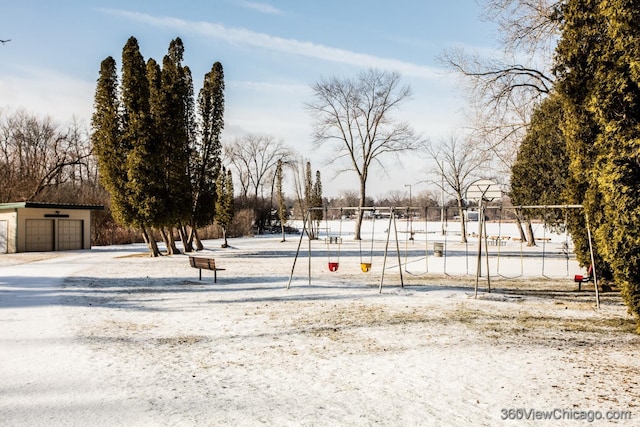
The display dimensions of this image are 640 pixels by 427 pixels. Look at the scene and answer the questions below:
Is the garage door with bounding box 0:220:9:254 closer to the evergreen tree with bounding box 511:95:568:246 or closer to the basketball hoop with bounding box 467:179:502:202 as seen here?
the basketball hoop with bounding box 467:179:502:202

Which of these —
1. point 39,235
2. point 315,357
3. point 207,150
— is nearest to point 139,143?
point 207,150

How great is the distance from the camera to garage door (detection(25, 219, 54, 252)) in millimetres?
26031

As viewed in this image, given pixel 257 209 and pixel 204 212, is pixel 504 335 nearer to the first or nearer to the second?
pixel 204 212

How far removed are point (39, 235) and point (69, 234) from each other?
1768mm

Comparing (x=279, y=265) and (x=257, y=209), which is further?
(x=257, y=209)

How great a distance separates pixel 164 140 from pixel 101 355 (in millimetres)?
18135

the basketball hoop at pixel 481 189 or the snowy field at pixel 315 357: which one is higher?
the basketball hoop at pixel 481 189

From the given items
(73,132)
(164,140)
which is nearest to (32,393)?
(164,140)

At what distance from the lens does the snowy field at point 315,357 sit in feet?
14.5

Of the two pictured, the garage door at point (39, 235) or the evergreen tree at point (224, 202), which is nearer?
the garage door at point (39, 235)

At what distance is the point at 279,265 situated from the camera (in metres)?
18.8

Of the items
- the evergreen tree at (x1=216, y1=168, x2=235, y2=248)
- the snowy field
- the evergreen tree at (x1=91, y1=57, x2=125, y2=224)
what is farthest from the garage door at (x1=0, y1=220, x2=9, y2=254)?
the snowy field

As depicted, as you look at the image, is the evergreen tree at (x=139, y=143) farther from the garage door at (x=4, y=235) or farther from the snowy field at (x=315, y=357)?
the garage door at (x=4, y=235)

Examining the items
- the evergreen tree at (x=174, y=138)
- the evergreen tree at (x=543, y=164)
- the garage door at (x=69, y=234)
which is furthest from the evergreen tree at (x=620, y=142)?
the garage door at (x=69, y=234)
